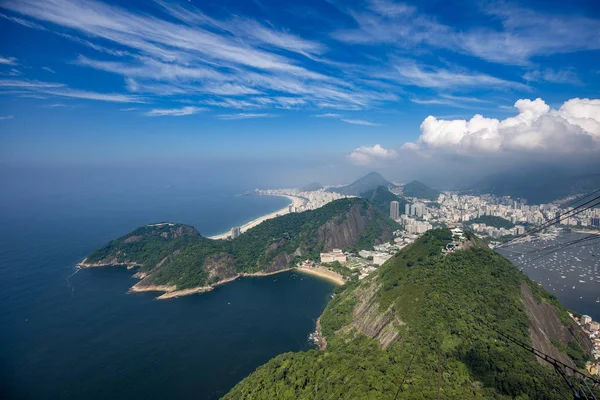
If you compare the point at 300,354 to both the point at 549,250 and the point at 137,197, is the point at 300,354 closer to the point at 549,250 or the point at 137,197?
the point at 549,250

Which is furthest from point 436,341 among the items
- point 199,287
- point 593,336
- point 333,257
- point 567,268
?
point 567,268

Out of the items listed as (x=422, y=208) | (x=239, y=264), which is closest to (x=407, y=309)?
(x=239, y=264)

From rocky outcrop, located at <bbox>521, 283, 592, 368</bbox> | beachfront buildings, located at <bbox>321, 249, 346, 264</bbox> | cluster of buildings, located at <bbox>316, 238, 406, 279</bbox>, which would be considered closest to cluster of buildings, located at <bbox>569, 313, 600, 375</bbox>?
rocky outcrop, located at <bbox>521, 283, 592, 368</bbox>

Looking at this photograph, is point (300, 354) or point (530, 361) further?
point (300, 354)

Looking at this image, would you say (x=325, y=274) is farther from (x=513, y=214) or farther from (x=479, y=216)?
(x=513, y=214)

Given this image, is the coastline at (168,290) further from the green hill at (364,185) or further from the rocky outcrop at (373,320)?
the green hill at (364,185)

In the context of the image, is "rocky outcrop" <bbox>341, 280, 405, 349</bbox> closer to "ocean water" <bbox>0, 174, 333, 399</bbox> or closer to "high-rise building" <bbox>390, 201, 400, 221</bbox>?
"ocean water" <bbox>0, 174, 333, 399</bbox>
